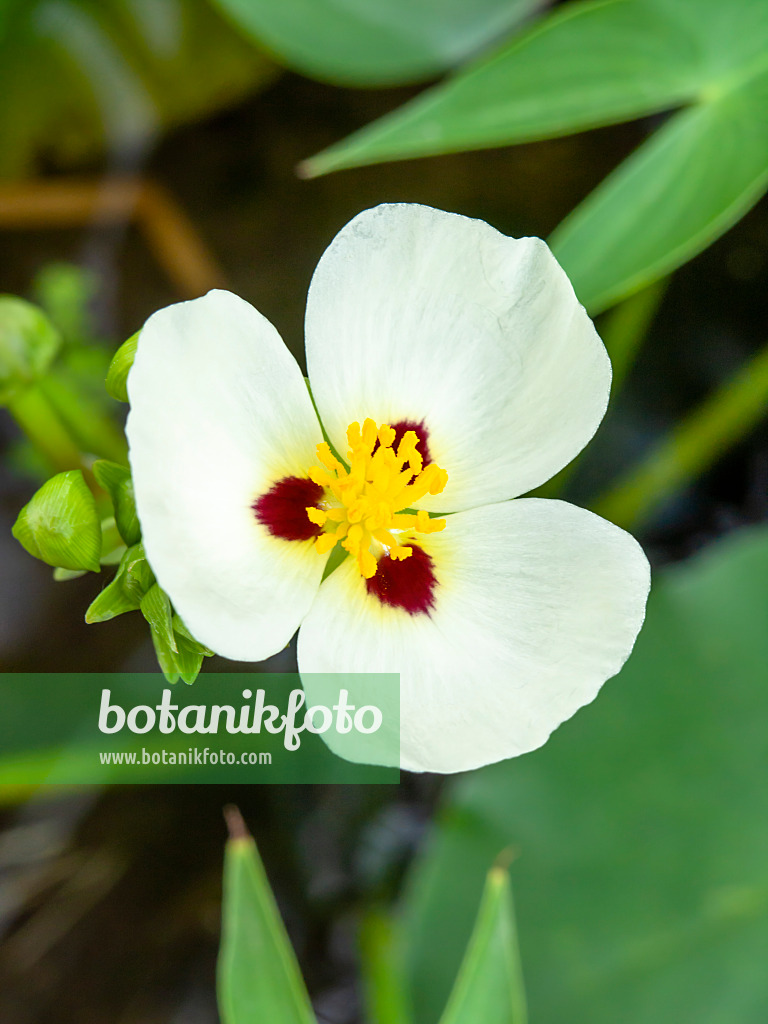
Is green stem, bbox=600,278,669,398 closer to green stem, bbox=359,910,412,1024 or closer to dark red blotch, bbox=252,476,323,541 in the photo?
dark red blotch, bbox=252,476,323,541

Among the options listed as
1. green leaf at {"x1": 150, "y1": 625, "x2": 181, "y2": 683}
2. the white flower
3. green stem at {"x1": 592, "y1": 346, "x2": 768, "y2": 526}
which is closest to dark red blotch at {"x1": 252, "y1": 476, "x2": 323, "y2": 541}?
the white flower

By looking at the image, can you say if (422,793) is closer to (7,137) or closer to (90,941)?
(90,941)

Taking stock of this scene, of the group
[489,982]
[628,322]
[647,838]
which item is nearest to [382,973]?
[647,838]

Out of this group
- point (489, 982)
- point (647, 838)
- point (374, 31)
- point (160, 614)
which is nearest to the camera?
point (160, 614)

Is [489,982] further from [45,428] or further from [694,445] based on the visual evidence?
[694,445]

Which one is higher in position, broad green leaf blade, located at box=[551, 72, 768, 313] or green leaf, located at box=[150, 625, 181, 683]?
broad green leaf blade, located at box=[551, 72, 768, 313]

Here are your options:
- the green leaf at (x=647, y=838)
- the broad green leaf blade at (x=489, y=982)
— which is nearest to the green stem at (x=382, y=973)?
the green leaf at (x=647, y=838)

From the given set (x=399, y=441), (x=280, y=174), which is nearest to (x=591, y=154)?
(x=280, y=174)
